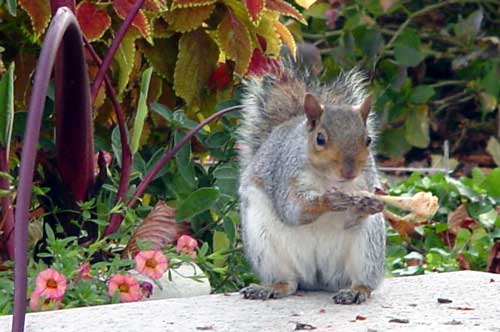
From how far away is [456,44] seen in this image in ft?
21.6

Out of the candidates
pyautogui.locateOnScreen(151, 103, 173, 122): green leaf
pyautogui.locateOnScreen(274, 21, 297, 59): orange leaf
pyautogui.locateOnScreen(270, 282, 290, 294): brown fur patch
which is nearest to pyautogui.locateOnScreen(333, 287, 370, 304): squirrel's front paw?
pyautogui.locateOnScreen(270, 282, 290, 294): brown fur patch

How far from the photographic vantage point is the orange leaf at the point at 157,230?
10.1ft

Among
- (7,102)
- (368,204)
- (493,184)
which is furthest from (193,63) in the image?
(493,184)

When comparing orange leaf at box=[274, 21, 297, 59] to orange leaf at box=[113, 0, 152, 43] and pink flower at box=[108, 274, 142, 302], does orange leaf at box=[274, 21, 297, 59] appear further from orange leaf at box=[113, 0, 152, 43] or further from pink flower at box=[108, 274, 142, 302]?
pink flower at box=[108, 274, 142, 302]

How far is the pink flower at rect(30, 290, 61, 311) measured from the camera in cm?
262

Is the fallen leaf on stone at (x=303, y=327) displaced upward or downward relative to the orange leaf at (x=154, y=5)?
downward

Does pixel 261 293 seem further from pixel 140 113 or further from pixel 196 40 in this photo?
pixel 196 40

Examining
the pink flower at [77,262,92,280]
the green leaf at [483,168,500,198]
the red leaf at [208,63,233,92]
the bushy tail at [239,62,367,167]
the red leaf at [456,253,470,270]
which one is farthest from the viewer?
the green leaf at [483,168,500,198]

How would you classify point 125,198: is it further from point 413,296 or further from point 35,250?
point 413,296

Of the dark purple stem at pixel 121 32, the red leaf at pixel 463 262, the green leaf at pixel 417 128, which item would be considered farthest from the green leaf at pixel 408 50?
the dark purple stem at pixel 121 32

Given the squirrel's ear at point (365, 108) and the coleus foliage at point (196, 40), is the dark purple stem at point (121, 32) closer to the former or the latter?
the coleus foliage at point (196, 40)

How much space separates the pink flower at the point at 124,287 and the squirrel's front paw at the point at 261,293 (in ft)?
0.81

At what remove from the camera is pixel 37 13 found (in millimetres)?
2898

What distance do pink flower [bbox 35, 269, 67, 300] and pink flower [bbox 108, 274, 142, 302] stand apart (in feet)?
0.53
